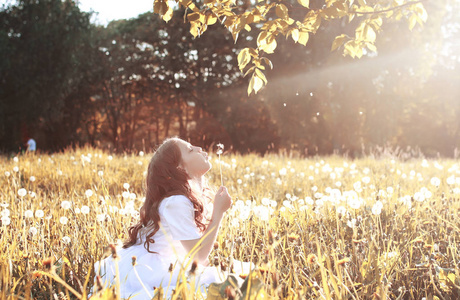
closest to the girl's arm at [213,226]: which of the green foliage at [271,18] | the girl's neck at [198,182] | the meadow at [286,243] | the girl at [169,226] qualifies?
the girl at [169,226]

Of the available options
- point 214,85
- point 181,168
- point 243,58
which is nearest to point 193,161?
point 181,168

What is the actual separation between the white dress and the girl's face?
0.30m

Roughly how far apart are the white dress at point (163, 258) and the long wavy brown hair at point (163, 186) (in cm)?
6

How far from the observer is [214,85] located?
90.1ft

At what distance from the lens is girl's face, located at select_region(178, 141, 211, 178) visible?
114 inches

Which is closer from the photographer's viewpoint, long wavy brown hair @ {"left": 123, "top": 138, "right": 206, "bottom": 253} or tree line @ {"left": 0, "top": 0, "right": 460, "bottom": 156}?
long wavy brown hair @ {"left": 123, "top": 138, "right": 206, "bottom": 253}

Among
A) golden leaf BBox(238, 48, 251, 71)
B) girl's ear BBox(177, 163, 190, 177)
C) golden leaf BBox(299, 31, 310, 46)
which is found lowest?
girl's ear BBox(177, 163, 190, 177)

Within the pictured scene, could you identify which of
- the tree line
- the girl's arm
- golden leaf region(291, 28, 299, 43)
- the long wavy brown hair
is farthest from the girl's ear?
the tree line

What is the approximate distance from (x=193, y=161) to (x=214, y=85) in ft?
81.8

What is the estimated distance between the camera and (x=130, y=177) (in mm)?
6672

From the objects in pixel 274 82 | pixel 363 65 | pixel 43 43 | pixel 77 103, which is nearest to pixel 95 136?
pixel 77 103

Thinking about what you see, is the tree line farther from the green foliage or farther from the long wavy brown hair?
the green foliage

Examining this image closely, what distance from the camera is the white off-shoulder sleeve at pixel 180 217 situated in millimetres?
2506

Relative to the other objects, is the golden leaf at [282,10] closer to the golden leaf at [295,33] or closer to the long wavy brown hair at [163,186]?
the golden leaf at [295,33]
